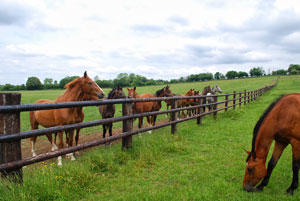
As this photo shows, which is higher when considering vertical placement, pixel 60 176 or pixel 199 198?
pixel 60 176

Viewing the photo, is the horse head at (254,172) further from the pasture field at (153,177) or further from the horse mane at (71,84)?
the horse mane at (71,84)

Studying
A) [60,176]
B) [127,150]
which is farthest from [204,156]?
[60,176]

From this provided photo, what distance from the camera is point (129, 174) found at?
141 inches

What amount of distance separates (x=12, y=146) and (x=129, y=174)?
1.91 meters

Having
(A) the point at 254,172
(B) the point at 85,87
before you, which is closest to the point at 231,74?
(B) the point at 85,87

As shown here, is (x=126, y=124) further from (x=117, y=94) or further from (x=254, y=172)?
(x=117, y=94)

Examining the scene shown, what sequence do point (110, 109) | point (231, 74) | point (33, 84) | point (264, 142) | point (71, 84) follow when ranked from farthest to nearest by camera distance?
point (231, 74) < point (33, 84) < point (110, 109) < point (71, 84) < point (264, 142)

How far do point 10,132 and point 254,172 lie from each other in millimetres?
3518

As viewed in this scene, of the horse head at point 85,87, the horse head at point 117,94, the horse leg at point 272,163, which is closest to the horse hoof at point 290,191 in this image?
the horse leg at point 272,163

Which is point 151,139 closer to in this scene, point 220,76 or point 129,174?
point 129,174

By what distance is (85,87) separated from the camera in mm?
5336

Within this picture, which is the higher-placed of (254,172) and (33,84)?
(33,84)

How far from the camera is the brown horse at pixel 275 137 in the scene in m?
2.89

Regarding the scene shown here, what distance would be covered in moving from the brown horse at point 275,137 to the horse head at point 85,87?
3825mm
